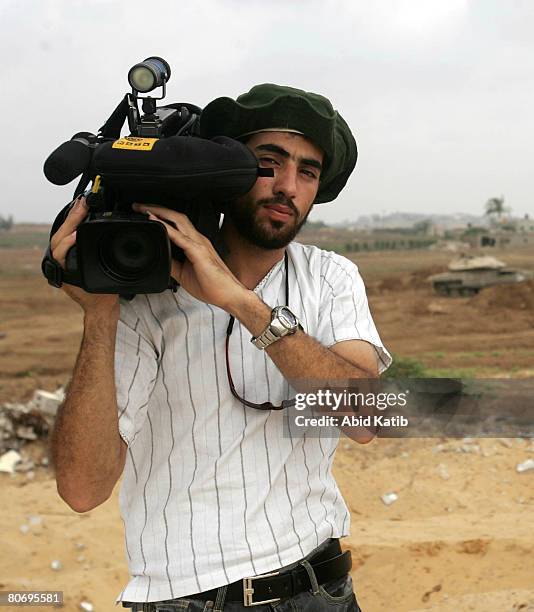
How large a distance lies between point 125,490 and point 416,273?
60.7ft

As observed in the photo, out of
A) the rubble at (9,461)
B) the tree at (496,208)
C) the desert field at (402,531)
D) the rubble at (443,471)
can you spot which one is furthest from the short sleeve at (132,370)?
the tree at (496,208)

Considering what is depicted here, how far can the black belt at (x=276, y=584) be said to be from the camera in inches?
66.9

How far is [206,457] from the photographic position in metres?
1.76

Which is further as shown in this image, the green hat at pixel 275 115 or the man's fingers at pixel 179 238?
the green hat at pixel 275 115

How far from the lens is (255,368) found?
182 cm

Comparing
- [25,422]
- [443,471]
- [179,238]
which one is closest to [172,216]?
[179,238]

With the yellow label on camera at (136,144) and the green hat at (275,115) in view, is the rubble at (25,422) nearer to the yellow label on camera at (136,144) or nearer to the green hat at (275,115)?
the green hat at (275,115)

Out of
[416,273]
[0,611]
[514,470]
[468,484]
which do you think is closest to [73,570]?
[0,611]

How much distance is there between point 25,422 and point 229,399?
5.12 meters

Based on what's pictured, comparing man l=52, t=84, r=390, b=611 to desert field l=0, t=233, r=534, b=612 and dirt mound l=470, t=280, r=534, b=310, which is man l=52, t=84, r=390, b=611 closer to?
desert field l=0, t=233, r=534, b=612

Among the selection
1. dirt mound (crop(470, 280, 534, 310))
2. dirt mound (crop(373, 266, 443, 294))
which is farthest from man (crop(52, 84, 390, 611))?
dirt mound (crop(373, 266, 443, 294))

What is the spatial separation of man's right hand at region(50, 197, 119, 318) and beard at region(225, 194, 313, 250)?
341mm

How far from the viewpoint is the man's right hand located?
166cm

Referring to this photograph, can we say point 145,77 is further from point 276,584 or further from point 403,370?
point 403,370
